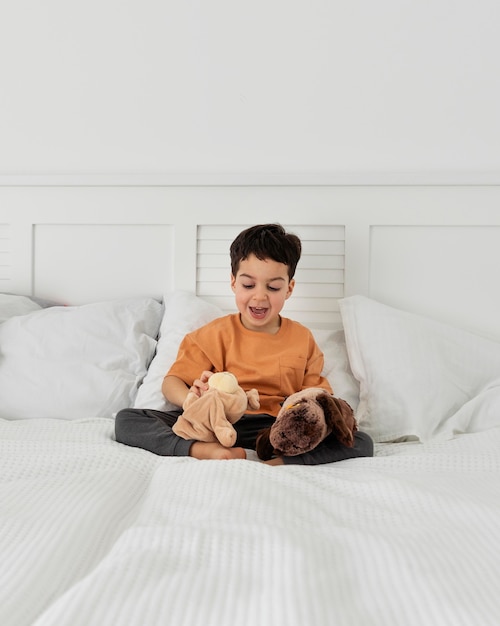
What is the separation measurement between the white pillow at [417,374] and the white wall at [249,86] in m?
0.47

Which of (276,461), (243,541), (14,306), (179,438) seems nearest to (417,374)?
(276,461)

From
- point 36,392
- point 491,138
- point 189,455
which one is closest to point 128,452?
point 189,455

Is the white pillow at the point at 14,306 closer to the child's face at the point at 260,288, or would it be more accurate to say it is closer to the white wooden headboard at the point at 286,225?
the white wooden headboard at the point at 286,225

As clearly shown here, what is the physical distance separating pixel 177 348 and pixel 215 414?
40cm

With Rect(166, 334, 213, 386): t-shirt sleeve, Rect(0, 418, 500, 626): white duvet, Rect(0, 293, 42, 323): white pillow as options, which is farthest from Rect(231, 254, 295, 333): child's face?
Rect(0, 293, 42, 323): white pillow

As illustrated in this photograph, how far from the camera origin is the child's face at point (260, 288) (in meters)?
1.47

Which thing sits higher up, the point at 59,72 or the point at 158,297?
the point at 59,72

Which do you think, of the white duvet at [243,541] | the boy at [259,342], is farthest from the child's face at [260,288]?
the white duvet at [243,541]

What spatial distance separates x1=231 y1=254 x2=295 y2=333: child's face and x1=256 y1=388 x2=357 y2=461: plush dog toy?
1.10 ft

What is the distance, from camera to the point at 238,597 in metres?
0.54

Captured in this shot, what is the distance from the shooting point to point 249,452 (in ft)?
4.07

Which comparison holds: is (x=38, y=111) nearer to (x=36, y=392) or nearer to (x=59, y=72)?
(x=59, y=72)

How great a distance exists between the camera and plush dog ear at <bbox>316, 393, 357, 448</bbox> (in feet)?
3.71

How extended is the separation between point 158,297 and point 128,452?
30.5 inches
